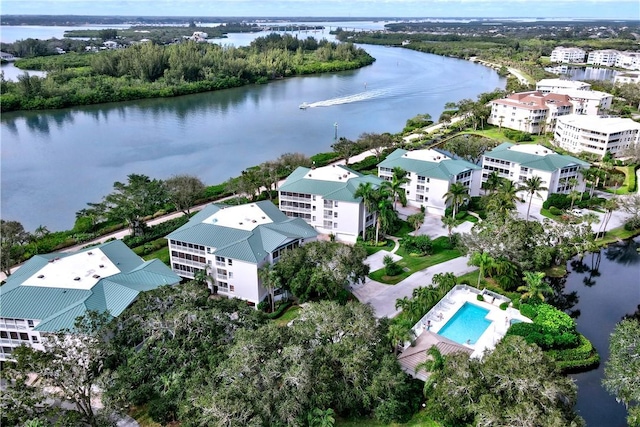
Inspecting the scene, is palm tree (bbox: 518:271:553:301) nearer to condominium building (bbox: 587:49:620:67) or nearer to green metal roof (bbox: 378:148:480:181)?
green metal roof (bbox: 378:148:480:181)

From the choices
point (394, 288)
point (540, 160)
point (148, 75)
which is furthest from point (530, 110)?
point (148, 75)

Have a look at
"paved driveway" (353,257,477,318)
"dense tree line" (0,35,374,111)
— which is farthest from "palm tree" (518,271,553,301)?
"dense tree line" (0,35,374,111)

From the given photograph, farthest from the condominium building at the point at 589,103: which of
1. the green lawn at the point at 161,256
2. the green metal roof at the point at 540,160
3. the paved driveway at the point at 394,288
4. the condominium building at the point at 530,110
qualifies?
the green lawn at the point at 161,256

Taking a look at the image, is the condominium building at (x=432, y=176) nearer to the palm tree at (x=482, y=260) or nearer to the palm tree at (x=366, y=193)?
the palm tree at (x=366, y=193)

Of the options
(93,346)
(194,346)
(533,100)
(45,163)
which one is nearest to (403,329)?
(194,346)

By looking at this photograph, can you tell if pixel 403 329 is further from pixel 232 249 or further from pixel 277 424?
pixel 232 249
